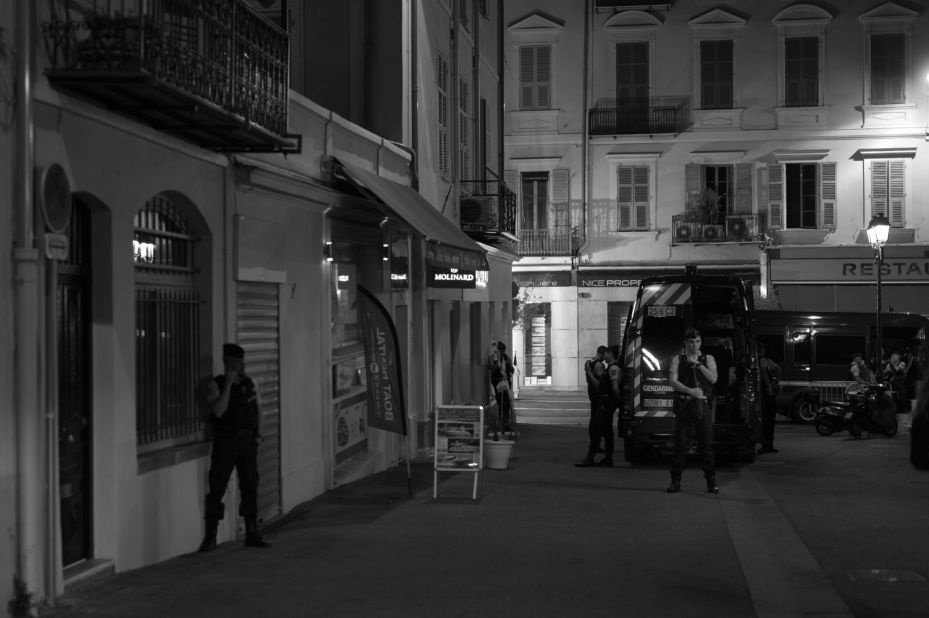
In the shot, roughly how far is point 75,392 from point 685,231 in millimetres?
30286

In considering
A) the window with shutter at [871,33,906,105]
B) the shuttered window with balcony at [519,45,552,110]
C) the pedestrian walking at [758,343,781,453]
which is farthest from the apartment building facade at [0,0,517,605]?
the window with shutter at [871,33,906,105]

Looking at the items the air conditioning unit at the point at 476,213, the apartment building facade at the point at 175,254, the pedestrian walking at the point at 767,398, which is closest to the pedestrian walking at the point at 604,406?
the apartment building facade at the point at 175,254

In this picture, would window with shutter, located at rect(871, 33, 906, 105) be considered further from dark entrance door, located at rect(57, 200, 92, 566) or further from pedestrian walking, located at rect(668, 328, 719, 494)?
dark entrance door, located at rect(57, 200, 92, 566)

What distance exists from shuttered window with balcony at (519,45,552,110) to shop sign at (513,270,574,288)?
5093 mm

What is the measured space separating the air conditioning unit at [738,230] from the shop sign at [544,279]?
4919 mm

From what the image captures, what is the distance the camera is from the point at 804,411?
96.1 feet

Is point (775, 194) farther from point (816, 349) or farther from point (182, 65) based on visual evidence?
point (182, 65)

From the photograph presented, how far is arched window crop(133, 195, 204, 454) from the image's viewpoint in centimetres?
984

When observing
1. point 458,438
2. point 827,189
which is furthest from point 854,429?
point 827,189

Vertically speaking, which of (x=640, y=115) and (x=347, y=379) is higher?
(x=640, y=115)

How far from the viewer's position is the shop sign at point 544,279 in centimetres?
3872

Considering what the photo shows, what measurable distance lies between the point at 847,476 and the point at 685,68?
2326 centimetres

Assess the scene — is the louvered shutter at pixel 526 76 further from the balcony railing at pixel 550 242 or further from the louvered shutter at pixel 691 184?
the louvered shutter at pixel 691 184

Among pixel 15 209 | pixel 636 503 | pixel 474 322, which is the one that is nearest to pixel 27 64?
pixel 15 209
